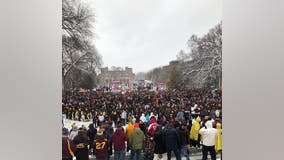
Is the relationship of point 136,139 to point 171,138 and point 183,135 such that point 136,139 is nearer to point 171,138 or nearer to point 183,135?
point 171,138

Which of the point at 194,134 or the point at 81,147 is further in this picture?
the point at 194,134

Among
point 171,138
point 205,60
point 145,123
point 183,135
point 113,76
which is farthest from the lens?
point 205,60

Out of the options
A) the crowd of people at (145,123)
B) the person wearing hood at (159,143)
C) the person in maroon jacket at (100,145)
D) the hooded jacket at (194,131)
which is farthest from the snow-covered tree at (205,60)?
the person in maroon jacket at (100,145)

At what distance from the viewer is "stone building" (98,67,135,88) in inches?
306

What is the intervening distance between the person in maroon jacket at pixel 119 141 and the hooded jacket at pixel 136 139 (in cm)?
13

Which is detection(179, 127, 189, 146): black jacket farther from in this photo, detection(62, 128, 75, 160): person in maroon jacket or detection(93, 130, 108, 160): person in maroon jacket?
detection(62, 128, 75, 160): person in maroon jacket

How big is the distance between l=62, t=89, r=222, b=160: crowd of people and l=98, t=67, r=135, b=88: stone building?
0.36 meters

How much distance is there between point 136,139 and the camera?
569 cm

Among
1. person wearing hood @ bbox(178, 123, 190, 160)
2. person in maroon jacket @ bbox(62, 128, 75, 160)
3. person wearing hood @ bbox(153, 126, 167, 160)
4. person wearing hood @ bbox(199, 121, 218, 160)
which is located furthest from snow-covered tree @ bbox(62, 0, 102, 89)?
person wearing hood @ bbox(199, 121, 218, 160)

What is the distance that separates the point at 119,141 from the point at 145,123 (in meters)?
1.74

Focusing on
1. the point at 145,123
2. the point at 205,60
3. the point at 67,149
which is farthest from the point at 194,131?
the point at 205,60

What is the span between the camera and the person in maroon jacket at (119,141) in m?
5.55

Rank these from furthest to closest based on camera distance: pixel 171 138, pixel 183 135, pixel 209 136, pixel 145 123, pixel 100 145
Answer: pixel 145 123
pixel 183 135
pixel 171 138
pixel 209 136
pixel 100 145
